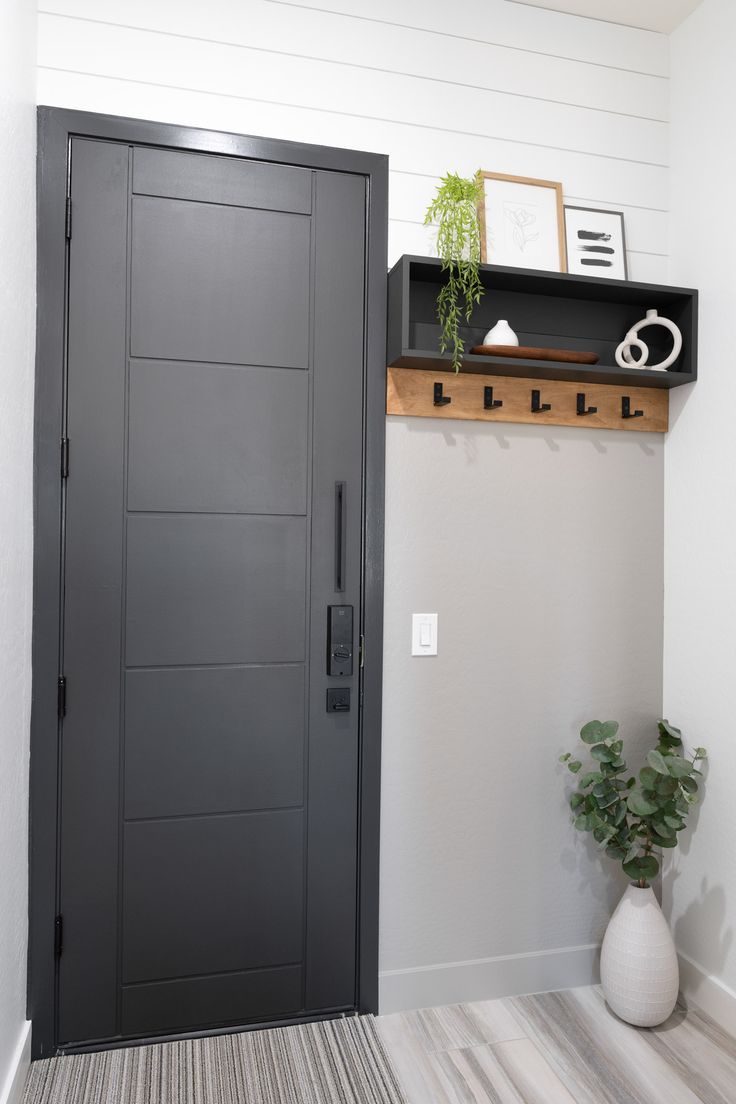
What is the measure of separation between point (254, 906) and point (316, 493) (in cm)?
110

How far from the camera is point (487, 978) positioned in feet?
7.24

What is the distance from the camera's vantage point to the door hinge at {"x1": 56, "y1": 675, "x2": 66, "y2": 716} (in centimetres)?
190

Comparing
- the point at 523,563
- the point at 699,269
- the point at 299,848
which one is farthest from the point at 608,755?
the point at 699,269

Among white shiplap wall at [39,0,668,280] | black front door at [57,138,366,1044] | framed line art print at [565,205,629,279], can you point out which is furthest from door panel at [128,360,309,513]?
framed line art print at [565,205,629,279]

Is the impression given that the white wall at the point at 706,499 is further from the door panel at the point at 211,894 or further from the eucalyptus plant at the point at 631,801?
the door panel at the point at 211,894

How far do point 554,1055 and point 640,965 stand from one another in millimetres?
317

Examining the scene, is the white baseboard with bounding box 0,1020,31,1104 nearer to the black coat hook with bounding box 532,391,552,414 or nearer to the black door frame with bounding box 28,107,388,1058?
the black door frame with bounding box 28,107,388,1058

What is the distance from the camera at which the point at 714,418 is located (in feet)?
7.14

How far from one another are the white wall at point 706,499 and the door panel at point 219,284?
3.76 ft

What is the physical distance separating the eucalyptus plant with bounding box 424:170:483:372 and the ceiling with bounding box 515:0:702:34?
2.05ft

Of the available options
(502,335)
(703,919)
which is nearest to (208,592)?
(502,335)

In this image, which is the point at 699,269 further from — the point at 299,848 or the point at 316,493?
the point at 299,848

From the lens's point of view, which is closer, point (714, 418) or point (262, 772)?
point (262, 772)

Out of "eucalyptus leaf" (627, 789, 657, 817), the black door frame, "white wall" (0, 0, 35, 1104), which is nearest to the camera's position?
"white wall" (0, 0, 35, 1104)
